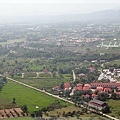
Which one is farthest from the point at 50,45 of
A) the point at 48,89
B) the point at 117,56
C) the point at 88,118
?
the point at 88,118

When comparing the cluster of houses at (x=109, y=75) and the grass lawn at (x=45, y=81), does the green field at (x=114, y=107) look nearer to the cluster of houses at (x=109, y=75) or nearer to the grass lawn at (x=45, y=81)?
the cluster of houses at (x=109, y=75)

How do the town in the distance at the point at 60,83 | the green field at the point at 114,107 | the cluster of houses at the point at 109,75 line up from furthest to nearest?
1. the cluster of houses at the point at 109,75
2. the town in the distance at the point at 60,83
3. the green field at the point at 114,107

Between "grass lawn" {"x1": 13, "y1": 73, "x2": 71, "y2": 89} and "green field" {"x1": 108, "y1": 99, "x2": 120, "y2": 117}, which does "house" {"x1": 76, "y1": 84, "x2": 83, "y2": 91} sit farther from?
"green field" {"x1": 108, "y1": 99, "x2": 120, "y2": 117}

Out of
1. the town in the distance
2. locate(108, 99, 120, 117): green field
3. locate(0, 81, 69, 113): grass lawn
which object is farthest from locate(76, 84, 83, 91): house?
locate(108, 99, 120, 117): green field

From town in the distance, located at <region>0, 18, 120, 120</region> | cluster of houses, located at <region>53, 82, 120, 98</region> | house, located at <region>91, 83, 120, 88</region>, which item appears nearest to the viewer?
town in the distance, located at <region>0, 18, 120, 120</region>

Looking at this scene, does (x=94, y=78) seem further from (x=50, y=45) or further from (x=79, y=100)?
(x=50, y=45)

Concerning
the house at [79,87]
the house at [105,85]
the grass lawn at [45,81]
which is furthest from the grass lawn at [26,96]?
the house at [105,85]

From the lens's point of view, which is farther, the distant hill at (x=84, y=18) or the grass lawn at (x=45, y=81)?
the distant hill at (x=84, y=18)

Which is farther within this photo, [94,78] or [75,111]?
[94,78]
